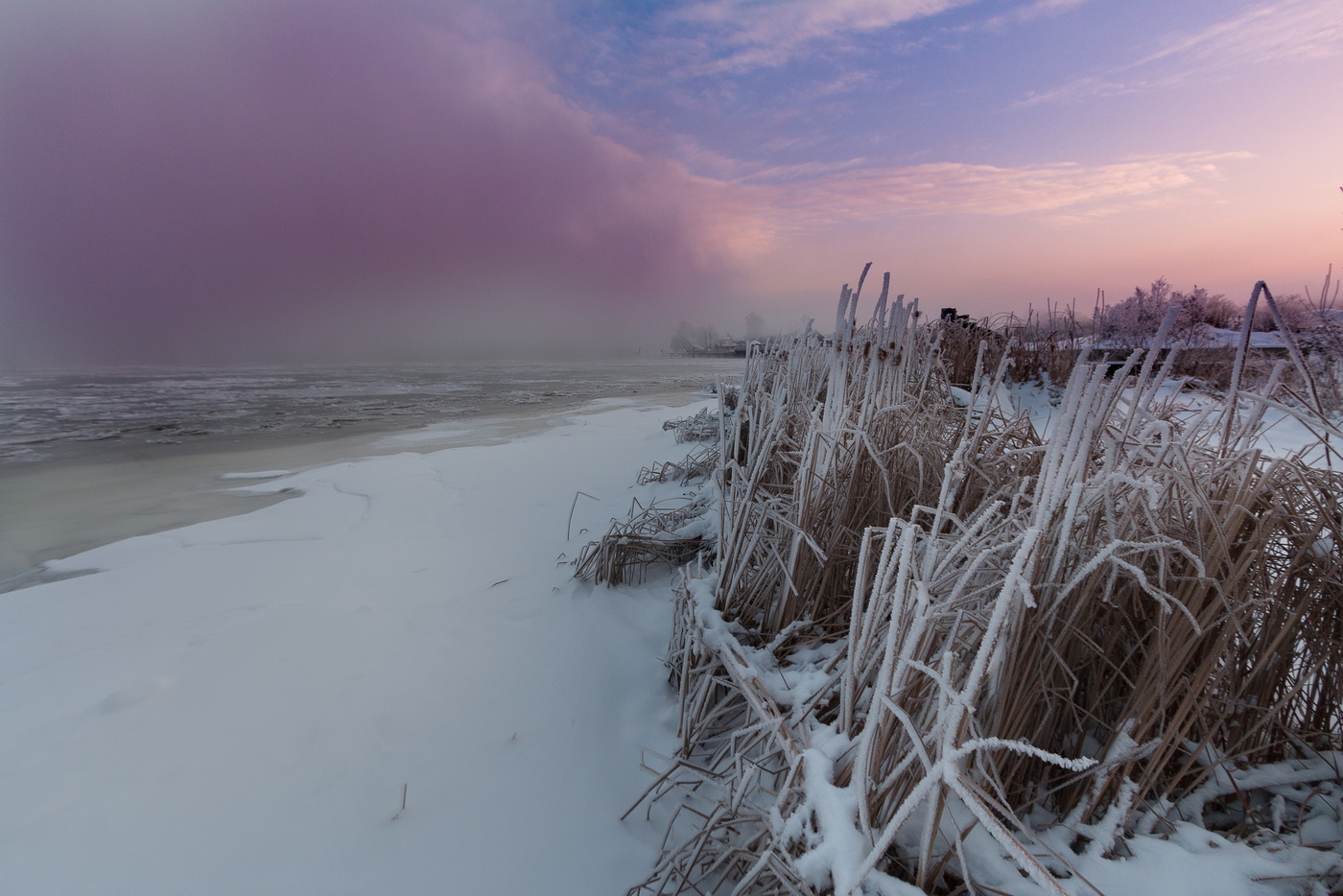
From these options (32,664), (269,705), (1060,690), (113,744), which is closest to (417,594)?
(269,705)

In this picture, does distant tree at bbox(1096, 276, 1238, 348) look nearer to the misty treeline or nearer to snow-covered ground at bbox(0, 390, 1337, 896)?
the misty treeline

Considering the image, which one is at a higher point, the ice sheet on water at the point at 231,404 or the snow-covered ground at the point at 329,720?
the ice sheet on water at the point at 231,404

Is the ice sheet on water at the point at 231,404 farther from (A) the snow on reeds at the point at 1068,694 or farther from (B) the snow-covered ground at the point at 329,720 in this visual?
(A) the snow on reeds at the point at 1068,694

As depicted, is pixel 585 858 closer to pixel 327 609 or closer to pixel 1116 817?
pixel 1116 817

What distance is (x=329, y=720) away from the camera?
5.90 feet

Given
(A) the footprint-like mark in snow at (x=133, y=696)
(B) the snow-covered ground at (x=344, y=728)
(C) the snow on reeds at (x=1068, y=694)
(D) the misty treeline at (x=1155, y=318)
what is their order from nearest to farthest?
(C) the snow on reeds at (x=1068, y=694) → (B) the snow-covered ground at (x=344, y=728) → (A) the footprint-like mark in snow at (x=133, y=696) → (D) the misty treeline at (x=1155, y=318)

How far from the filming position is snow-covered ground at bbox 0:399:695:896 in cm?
136

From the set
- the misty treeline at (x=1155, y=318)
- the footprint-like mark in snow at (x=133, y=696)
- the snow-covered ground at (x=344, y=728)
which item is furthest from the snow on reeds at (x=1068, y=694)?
the misty treeline at (x=1155, y=318)

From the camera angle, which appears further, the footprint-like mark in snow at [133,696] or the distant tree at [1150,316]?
the distant tree at [1150,316]

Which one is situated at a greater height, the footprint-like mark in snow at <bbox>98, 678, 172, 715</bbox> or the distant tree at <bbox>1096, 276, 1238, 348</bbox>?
the distant tree at <bbox>1096, 276, 1238, 348</bbox>

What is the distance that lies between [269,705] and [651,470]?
9.12 ft

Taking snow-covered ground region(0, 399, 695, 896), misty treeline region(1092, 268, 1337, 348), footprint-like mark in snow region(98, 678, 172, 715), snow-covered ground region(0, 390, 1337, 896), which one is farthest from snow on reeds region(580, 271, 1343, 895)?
misty treeline region(1092, 268, 1337, 348)

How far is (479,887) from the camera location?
1294 mm

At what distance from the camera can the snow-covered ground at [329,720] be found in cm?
136
